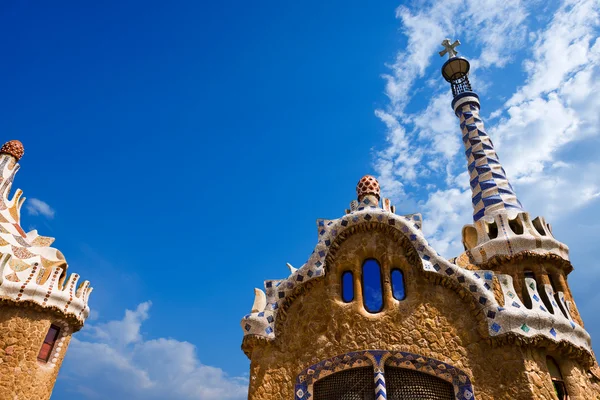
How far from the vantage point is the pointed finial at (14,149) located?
1528 cm

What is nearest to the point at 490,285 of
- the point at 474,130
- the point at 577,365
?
the point at 577,365

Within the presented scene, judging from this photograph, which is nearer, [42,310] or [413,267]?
[413,267]

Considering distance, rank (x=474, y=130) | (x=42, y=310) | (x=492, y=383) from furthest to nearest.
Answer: (x=474, y=130)
(x=42, y=310)
(x=492, y=383)

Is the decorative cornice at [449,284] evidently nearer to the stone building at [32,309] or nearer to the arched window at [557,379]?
the arched window at [557,379]

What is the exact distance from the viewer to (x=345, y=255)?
9039 millimetres

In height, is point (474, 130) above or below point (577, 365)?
above

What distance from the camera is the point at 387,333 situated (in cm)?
794

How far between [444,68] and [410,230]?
9.03 meters

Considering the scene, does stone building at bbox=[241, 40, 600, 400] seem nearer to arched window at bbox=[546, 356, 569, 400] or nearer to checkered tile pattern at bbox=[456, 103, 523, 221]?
arched window at bbox=[546, 356, 569, 400]

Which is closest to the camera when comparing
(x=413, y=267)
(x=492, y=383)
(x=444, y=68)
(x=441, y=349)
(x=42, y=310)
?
(x=492, y=383)

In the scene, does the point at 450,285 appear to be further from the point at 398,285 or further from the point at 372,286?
the point at 372,286

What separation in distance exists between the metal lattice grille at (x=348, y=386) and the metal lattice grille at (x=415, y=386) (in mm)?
313

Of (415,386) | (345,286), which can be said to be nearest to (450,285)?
(415,386)

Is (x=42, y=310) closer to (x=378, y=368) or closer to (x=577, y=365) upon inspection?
(x=378, y=368)
